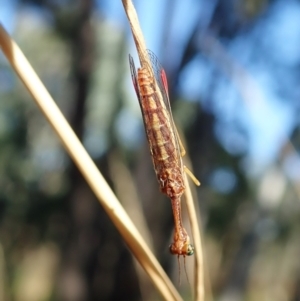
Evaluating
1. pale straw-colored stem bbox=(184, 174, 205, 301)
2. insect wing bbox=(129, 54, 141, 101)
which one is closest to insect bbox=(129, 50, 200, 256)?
insect wing bbox=(129, 54, 141, 101)

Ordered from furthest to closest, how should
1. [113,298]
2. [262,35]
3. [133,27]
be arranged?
1. [113,298]
2. [262,35]
3. [133,27]

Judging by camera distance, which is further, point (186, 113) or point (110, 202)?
point (186, 113)

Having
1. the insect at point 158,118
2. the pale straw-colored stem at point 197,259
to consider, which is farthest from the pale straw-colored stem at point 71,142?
the insect at point 158,118

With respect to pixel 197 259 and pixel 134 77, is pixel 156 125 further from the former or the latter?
pixel 197 259

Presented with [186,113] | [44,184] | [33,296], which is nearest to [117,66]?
[186,113]

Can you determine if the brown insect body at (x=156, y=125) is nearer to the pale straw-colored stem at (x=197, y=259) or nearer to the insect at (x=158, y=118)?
the insect at (x=158, y=118)

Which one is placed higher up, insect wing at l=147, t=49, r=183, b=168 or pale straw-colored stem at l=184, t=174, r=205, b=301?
insect wing at l=147, t=49, r=183, b=168

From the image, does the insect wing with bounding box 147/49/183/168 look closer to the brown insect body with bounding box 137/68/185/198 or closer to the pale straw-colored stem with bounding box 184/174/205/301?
the brown insect body with bounding box 137/68/185/198

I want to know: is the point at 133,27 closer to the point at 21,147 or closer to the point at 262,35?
the point at 262,35

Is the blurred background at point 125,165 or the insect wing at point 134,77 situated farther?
the blurred background at point 125,165
